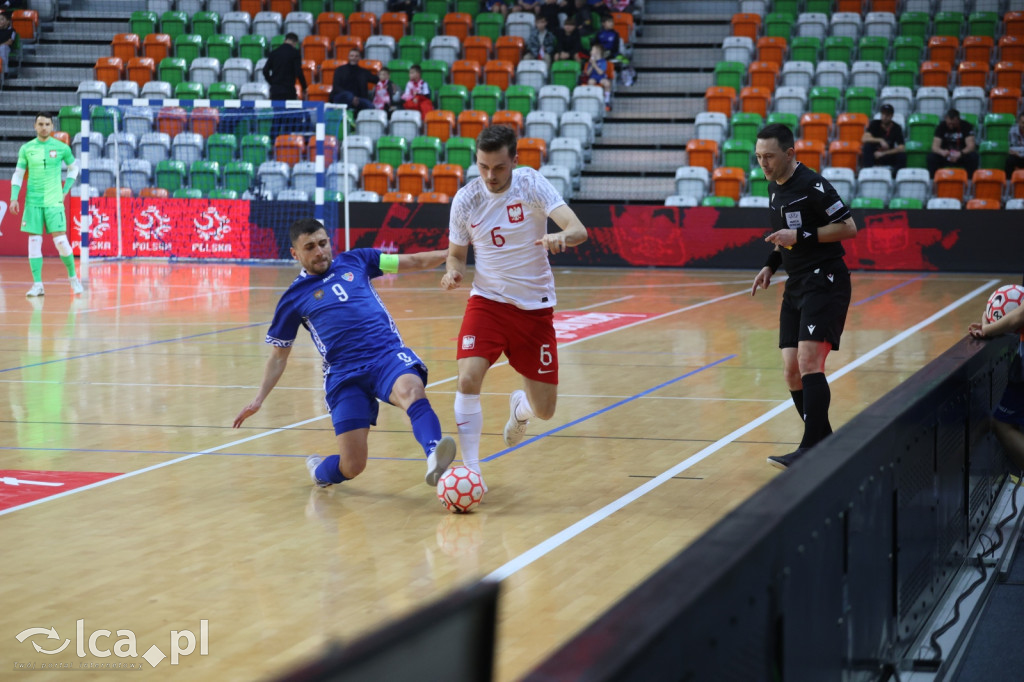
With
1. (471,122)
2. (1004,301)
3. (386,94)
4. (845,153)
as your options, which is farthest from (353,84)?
(1004,301)

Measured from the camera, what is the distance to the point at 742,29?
958 inches

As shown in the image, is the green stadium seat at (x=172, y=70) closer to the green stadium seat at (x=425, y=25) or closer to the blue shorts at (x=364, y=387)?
the green stadium seat at (x=425, y=25)

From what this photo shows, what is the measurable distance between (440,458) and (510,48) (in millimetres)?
20467

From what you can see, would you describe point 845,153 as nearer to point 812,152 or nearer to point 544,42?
point 812,152

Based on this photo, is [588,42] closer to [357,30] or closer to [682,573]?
[357,30]

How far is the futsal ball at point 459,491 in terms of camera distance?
5.39 metres

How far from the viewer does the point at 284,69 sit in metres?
22.2

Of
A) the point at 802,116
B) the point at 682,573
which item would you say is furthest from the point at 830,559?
the point at 802,116

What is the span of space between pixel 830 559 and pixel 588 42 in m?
22.1

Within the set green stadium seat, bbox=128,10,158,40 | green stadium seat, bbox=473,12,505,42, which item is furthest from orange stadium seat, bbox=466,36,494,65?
green stadium seat, bbox=128,10,158,40

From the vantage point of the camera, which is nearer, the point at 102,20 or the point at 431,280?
the point at 431,280

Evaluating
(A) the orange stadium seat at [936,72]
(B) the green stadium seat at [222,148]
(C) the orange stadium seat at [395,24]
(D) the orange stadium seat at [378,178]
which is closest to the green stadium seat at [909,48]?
(A) the orange stadium seat at [936,72]

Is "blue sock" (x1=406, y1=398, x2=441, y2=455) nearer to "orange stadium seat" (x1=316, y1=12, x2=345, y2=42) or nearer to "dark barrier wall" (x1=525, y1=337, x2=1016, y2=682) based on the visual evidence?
"dark barrier wall" (x1=525, y1=337, x2=1016, y2=682)

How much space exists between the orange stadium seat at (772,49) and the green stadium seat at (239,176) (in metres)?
10.1
